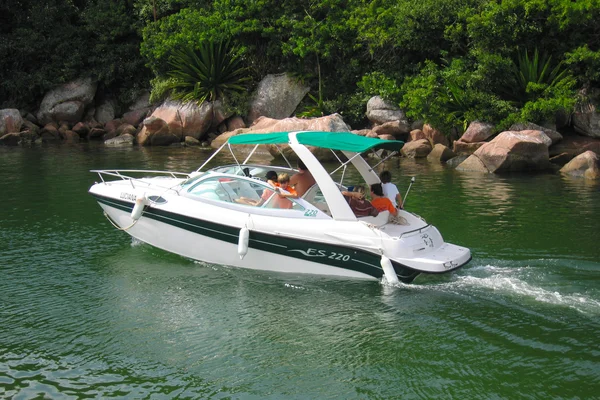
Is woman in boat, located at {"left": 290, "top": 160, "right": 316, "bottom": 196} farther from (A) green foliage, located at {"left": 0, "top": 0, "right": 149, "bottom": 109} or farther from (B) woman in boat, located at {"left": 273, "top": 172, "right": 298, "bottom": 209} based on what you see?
(A) green foliage, located at {"left": 0, "top": 0, "right": 149, "bottom": 109}

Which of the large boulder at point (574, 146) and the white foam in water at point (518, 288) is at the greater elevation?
the large boulder at point (574, 146)

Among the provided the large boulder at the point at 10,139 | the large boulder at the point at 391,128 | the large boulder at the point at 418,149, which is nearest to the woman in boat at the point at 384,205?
the large boulder at the point at 418,149

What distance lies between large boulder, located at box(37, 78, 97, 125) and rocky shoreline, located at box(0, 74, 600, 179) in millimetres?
46

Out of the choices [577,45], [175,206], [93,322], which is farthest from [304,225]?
[577,45]

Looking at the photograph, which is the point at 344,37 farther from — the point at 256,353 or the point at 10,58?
the point at 256,353

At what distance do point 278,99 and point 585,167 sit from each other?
13.8 meters

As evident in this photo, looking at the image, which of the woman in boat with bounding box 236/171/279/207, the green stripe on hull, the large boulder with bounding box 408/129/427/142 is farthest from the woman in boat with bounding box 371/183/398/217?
the large boulder with bounding box 408/129/427/142

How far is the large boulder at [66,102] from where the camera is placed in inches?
1252

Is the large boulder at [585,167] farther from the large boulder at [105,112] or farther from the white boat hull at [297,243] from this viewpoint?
the large boulder at [105,112]

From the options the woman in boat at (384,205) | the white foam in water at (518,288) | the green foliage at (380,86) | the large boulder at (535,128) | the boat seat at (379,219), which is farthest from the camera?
the green foliage at (380,86)

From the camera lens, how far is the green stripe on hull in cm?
935

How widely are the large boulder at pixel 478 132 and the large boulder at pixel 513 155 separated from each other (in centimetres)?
178

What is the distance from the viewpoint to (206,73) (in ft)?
96.1

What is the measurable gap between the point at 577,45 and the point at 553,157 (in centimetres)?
402
